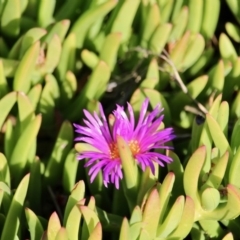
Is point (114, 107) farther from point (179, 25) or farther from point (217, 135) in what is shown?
point (217, 135)

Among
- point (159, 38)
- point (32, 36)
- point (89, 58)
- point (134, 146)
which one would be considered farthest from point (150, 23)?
point (134, 146)

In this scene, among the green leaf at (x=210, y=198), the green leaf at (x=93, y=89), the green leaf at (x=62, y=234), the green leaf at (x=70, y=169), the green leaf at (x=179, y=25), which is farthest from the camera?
the green leaf at (x=179, y=25)

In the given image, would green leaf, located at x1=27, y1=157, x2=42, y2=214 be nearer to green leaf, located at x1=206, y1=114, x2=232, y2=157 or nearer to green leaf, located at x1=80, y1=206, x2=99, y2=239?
green leaf, located at x1=80, y1=206, x2=99, y2=239

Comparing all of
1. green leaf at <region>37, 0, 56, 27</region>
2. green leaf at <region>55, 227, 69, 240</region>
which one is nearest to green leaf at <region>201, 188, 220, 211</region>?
green leaf at <region>55, 227, 69, 240</region>

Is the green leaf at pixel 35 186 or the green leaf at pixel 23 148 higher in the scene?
the green leaf at pixel 23 148

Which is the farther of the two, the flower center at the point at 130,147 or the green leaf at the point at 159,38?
the green leaf at the point at 159,38

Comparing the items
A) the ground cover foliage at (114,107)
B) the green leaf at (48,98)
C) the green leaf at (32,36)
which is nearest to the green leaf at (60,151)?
the ground cover foliage at (114,107)

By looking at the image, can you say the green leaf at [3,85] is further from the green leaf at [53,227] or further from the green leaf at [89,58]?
the green leaf at [53,227]

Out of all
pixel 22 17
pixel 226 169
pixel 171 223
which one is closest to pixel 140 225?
pixel 171 223

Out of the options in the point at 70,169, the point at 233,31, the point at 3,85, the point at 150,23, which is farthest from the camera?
the point at 233,31

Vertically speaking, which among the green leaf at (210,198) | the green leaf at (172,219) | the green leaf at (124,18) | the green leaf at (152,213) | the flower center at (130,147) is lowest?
the green leaf at (210,198)
